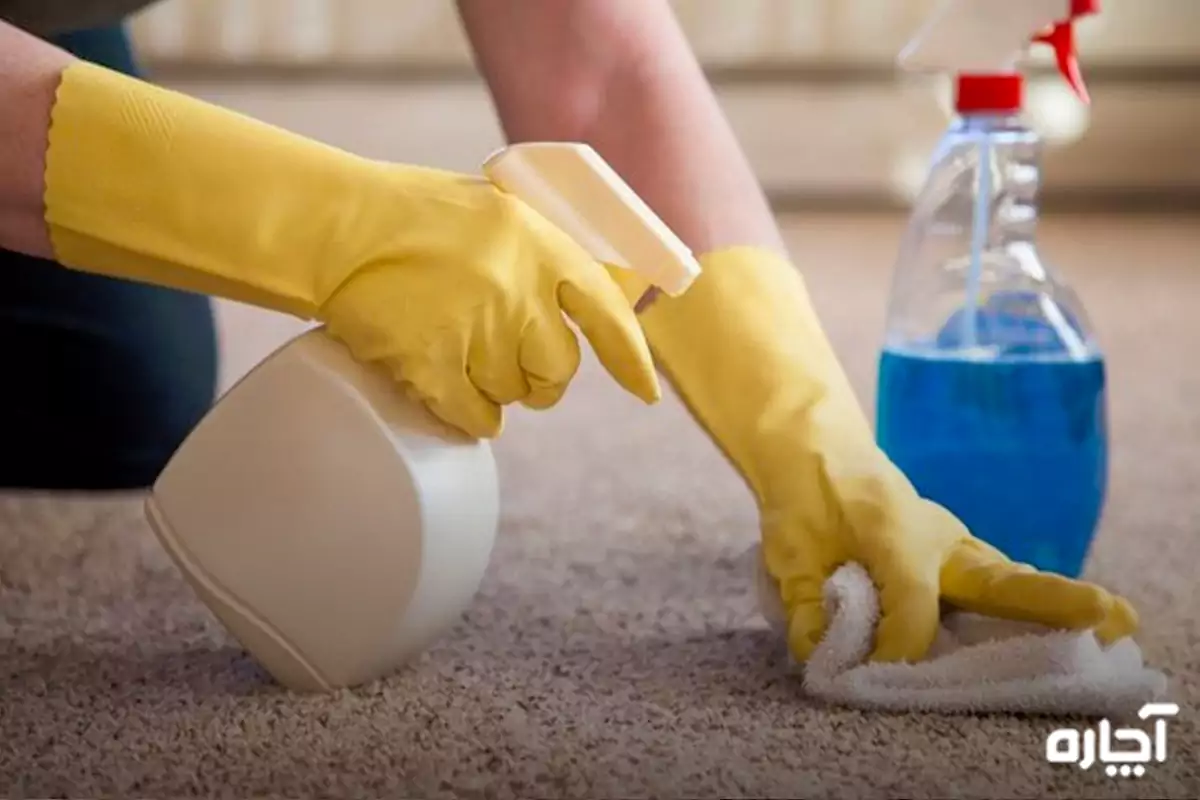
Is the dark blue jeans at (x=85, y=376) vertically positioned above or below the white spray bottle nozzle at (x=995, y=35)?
below

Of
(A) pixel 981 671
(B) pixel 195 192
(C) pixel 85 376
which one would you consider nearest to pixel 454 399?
(B) pixel 195 192

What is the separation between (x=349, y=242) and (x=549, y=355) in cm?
9

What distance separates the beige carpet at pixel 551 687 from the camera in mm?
552

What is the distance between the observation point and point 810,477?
26.3 inches

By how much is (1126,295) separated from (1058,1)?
109 cm

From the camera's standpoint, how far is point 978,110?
31.9 inches

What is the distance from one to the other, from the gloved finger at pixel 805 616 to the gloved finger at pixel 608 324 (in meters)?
0.11

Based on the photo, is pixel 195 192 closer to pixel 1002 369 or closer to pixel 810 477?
pixel 810 477

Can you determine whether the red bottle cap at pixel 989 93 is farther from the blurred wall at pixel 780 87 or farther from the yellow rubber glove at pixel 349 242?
the blurred wall at pixel 780 87

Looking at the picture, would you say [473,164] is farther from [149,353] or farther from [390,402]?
[390,402]

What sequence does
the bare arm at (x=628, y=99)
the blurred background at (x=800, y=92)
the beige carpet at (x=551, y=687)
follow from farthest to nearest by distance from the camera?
the blurred background at (x=800, y=92), the bare arm at (x=628, y=99), the beige carpet at (x=551, y=687)

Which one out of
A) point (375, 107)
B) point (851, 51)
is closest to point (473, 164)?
point (375, 107)

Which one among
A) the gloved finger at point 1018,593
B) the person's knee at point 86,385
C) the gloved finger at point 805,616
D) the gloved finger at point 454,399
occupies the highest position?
the gloved finger at point 454,399
